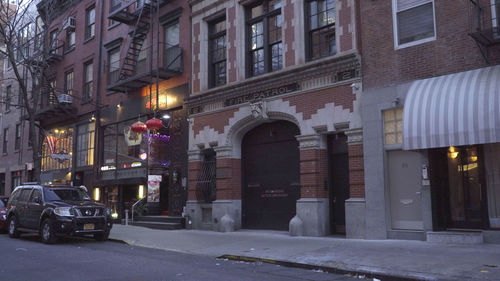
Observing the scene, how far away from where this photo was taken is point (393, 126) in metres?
12.9

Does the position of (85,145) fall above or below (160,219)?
above

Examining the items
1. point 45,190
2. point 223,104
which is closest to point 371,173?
point 223,104

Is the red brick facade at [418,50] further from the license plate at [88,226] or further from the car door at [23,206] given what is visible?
the car door at [23,206]

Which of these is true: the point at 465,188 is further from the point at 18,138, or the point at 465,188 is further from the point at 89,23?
the point at 18,138

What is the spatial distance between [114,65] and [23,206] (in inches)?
425

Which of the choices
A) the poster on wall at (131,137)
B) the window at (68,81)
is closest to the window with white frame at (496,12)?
the poster on wall at (131,137)

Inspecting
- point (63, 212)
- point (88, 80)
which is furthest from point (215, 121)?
point (88, 80)

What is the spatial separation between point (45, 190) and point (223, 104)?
708 cm

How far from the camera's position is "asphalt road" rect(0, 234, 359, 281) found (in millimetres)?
8547

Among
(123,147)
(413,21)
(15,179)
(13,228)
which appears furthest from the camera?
(15,179)

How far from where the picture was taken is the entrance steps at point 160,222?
18375 millimetres

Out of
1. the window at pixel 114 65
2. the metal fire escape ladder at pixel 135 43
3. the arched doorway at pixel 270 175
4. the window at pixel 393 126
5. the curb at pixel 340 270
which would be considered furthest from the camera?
the window at pixel 114 65

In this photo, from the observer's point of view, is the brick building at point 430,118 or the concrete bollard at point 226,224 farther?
the concrete bollard at point 226,224

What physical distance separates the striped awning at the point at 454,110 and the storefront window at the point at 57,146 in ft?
70.4
